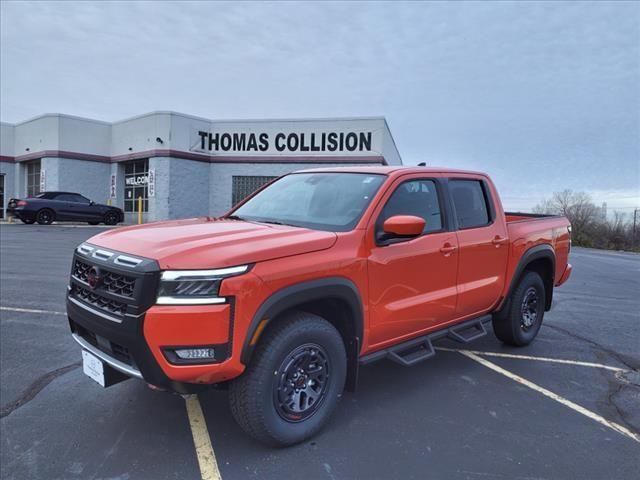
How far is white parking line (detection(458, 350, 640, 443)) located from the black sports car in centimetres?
2208

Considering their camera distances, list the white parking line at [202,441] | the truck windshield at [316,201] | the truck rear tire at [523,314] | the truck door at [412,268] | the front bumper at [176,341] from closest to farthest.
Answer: the front bumper at [176,341] < the white parking line at [202,441] < the truck door at [412,268] < the truck windshield at [316,201] < the truck rear tire at [523,314]

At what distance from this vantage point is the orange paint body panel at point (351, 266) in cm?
266

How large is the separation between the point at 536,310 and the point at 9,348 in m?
5.72

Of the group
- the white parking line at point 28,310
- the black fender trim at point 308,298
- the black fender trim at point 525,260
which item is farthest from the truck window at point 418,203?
the white parking line at point 28,310

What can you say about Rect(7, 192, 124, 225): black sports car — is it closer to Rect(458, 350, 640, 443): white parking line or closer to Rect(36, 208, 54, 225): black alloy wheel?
Rect(36, 208, 54, 225): black alloy wheel

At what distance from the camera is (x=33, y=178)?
2984 cm

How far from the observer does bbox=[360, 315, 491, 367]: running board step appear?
366 cm

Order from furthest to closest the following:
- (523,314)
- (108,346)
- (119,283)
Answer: (523,314) → (108,346) → (119,283)

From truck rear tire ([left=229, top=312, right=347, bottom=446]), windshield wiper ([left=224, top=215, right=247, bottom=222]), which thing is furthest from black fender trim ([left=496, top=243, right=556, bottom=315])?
windshield wiper ([left=224, top=215, right=247, bottom=222])

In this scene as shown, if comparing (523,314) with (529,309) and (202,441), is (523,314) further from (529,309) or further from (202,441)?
(202,441)

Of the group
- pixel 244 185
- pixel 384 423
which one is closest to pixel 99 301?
pixel 384 423

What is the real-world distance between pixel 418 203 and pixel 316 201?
87 cm

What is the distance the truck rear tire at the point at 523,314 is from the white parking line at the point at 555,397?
46 centimetres

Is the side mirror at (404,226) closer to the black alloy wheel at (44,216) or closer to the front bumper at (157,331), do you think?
the front bumper at (157,331)
